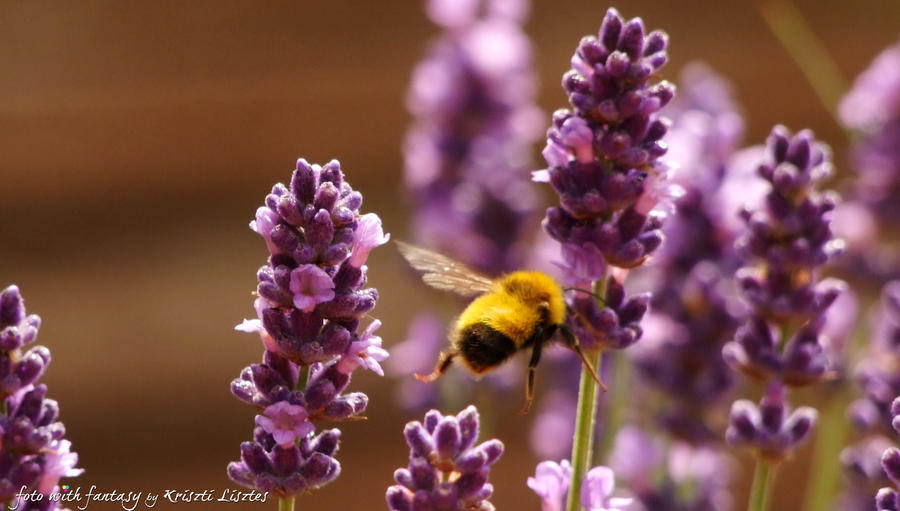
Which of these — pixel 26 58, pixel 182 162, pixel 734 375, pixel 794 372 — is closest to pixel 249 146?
pixel 182 162

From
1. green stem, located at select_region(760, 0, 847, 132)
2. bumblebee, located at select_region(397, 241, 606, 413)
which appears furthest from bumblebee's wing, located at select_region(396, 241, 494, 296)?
green stem, located at select_region(760, 0, 847, 132)

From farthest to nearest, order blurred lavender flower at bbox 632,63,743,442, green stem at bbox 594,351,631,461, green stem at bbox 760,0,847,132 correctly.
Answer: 1. green stem at bbox 760,0,847,132
2. green stem at bbox 594,351,631,461
3. blurred lavender flower at bbox 632,63,743,442

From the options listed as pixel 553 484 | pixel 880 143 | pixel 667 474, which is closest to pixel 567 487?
pixel 553 484

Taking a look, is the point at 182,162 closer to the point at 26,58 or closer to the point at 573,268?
the point at 26,58

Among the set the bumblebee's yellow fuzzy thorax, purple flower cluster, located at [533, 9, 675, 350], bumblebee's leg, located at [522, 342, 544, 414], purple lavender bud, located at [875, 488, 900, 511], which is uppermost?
purple flower cluster, located at [533, 9, 675, 350]

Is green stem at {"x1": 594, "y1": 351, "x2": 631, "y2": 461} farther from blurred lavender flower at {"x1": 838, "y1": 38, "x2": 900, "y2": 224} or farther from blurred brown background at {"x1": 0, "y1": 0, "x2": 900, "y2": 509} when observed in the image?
blurred brown background at {"x1": 0, "y1": 0, "x2": 900, "y2": 509}

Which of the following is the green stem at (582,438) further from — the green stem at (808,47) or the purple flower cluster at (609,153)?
the green stem at (808,47)
